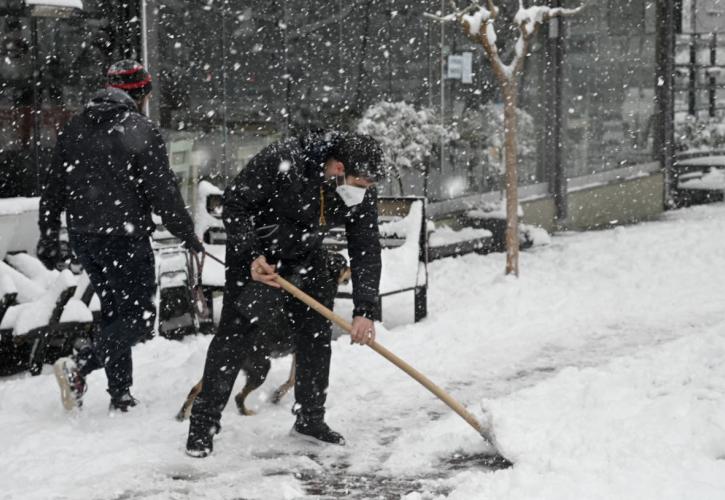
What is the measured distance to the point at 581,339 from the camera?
7.91 m

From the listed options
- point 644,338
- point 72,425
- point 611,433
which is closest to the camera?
point 611,433

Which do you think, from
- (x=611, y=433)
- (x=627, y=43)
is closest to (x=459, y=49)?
(x=627, y=43)

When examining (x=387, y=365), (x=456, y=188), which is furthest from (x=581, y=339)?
(x=456, y=188)

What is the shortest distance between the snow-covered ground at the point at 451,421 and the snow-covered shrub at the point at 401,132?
3.22 metres

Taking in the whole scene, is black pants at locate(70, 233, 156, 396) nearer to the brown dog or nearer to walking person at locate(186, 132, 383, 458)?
the brown dog

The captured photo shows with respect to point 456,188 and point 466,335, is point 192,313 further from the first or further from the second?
point 456,188

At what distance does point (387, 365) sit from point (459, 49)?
7.74 meters

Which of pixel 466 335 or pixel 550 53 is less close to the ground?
pixel 550 53

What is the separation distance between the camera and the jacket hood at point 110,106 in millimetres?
5473

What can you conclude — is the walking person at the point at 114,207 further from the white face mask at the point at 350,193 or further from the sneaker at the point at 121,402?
the white face mask at the point at 350,193

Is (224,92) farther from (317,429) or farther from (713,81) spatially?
(713,81)

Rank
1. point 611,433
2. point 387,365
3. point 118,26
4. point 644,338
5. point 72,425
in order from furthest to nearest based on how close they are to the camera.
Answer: point 118,26 < point 644,338 < point 387,365 < point 72,425 < point 611,433

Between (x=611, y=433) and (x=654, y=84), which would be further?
(x=654, y=84)

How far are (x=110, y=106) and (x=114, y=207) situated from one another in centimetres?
56
